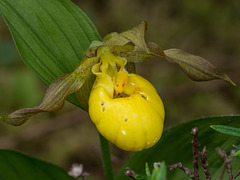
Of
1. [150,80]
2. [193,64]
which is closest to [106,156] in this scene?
[193,64]

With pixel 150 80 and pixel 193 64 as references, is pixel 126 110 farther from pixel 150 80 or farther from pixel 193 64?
pixel 150 80

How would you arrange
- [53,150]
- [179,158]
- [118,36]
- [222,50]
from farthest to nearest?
[222,50], [53,150], [179,158], [118,36]

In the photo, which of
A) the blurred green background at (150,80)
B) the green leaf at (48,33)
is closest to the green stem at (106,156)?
the green leaf at (48,33)

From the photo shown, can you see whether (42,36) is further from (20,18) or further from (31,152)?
(31,152)

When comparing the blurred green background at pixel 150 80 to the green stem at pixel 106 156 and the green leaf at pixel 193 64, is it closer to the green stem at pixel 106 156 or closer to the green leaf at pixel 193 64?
the green stem at pixel 106 156

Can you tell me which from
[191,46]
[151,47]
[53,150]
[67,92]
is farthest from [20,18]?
[191,46]
